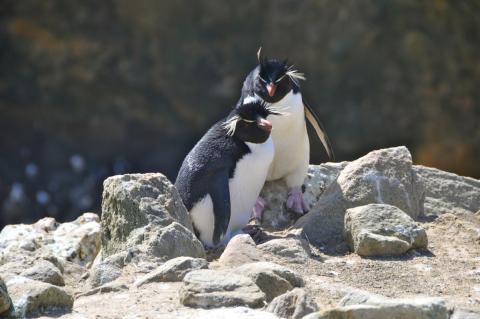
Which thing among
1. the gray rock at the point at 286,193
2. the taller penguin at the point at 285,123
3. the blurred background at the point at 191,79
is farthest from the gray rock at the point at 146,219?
the blurred background at the point at 191,79

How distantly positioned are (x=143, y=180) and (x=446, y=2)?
781cm

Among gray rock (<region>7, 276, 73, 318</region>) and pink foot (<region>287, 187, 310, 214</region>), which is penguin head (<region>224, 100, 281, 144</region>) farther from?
gray rock (<region>7, 276, 73, 318</region>)

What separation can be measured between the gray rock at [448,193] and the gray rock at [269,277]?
1897 mm

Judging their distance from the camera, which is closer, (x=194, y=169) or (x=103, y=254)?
(x=103, y=254)

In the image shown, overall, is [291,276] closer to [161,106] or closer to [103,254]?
[103,254]

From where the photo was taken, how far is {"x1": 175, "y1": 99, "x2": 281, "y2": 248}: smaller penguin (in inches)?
234

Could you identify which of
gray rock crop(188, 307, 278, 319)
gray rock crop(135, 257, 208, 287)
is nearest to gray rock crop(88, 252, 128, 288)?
gray rock crop(135, 257, 208, 287)

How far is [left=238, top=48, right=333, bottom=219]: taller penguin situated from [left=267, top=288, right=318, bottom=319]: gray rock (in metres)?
2.34

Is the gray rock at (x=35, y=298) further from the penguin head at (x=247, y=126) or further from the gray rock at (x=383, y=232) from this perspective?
the penguin head at (x=247, y=126)

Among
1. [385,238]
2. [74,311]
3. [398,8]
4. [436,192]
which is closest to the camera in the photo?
[74,311]

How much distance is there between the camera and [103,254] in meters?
5.39

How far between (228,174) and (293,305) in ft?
6.24

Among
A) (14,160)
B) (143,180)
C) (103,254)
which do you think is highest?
(143,180)

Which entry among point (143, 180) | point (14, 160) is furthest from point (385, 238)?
point (14, 160)
